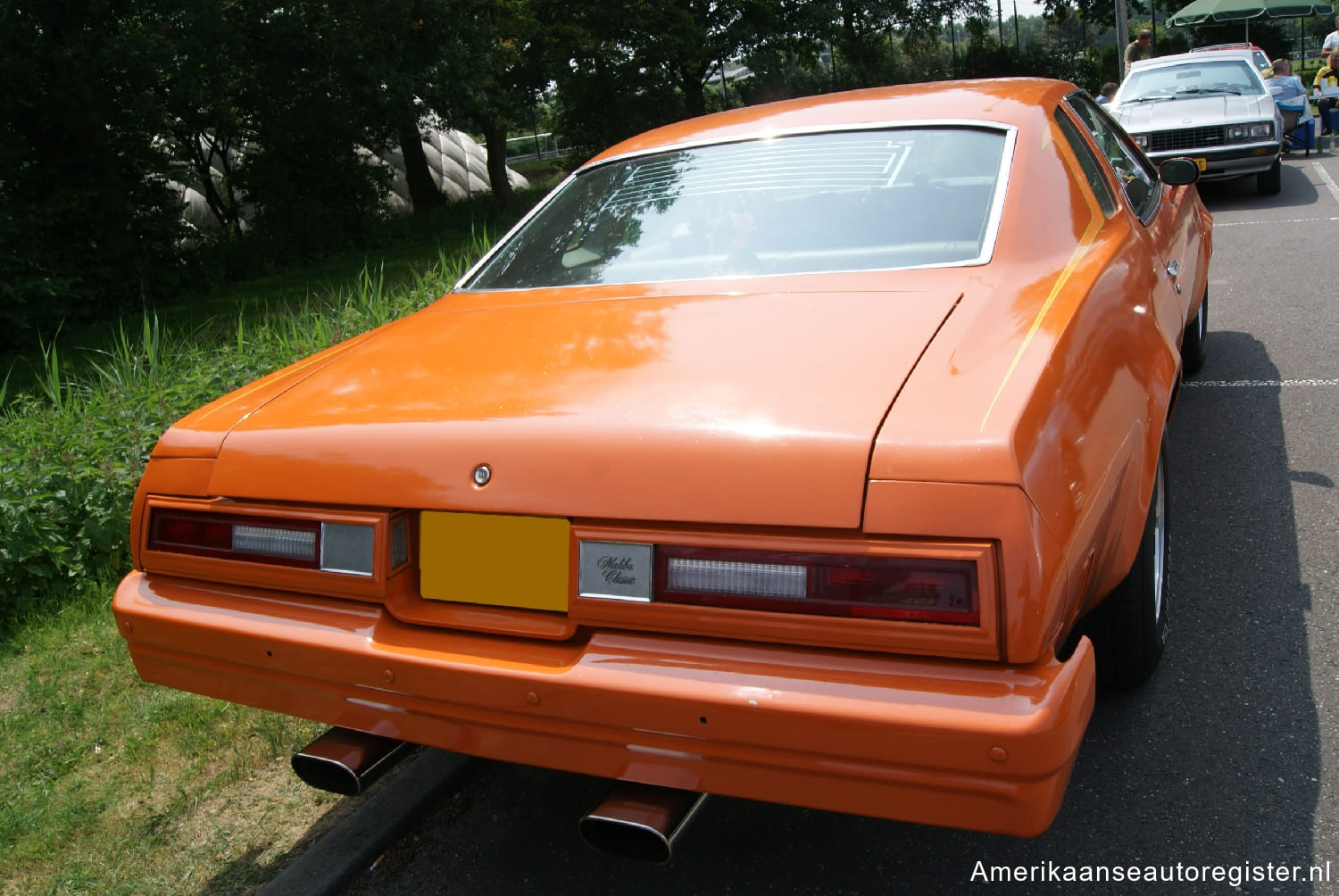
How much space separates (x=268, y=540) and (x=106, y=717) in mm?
1461

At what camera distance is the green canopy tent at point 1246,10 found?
78.9 feet

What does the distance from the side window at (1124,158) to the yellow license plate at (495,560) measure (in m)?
2.47

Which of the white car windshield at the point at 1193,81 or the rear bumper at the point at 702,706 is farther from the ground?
the white car windshield at the point at 1193,81

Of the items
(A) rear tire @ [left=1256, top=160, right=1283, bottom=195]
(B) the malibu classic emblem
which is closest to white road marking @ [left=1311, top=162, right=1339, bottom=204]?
(A) rear tire @ [left=1256, top=160, right=1283, bottom=195]

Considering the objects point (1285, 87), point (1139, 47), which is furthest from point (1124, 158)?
point (1285, 87)

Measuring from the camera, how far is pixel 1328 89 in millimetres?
18094

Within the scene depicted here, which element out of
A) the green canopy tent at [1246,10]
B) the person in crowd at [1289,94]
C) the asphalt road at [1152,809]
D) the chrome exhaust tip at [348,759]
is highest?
the green canopy tent at [1246,10]

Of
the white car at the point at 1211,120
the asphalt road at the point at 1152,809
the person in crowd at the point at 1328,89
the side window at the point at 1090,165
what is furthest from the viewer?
the person in crowd at the point at 1328,89

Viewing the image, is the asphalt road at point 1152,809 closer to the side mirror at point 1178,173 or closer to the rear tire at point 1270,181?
the side mirror at point 1178,173

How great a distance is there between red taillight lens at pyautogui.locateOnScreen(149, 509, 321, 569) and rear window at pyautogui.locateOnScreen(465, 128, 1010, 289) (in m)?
1.06

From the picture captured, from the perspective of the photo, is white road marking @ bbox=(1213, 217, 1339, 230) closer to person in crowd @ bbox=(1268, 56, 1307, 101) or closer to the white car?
the white car

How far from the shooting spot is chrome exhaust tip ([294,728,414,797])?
2.24m

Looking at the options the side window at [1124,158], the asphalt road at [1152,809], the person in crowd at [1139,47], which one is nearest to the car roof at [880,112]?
the side window at [1124,158]

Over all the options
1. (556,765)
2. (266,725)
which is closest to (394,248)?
(266,725)
